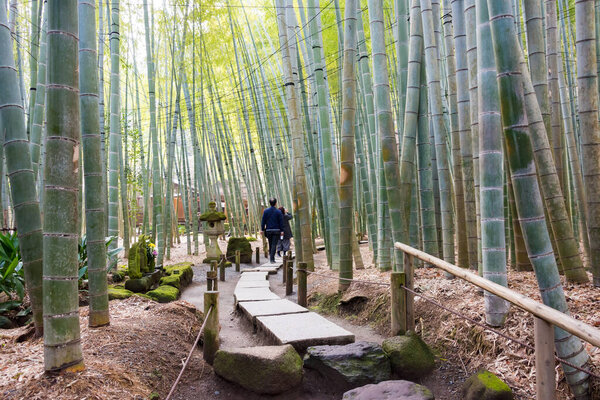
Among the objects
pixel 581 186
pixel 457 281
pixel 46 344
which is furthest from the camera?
pixel 581 186

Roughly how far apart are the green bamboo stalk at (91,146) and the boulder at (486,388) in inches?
75.4

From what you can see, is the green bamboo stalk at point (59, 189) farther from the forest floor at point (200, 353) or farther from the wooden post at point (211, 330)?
the wooden post at point (211, 330)

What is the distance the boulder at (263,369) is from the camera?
1.94 meters

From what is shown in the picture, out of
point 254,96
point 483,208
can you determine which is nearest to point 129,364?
point 483,208

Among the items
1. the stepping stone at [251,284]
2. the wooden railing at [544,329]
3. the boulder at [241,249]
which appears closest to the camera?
the wooden railing at [544,329]

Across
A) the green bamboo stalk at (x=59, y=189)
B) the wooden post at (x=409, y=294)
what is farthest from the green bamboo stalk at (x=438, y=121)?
the green bamboo stalk at (x=59, y=189)

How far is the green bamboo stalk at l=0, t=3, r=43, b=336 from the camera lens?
1.88 metres

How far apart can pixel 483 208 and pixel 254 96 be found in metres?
5.09

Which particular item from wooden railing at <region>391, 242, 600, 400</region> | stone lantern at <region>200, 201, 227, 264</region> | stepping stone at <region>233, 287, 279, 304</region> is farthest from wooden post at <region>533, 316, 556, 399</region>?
stone lantern at <region>200, 201, 227, 264</region>

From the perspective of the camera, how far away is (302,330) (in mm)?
2479

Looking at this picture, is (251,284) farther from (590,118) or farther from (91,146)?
(590,118)

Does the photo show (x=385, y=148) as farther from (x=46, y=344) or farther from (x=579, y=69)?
(x=46, y=344)

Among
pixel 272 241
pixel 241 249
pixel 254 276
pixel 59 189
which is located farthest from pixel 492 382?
pixel 241 249

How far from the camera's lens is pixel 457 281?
2697 millimetres
